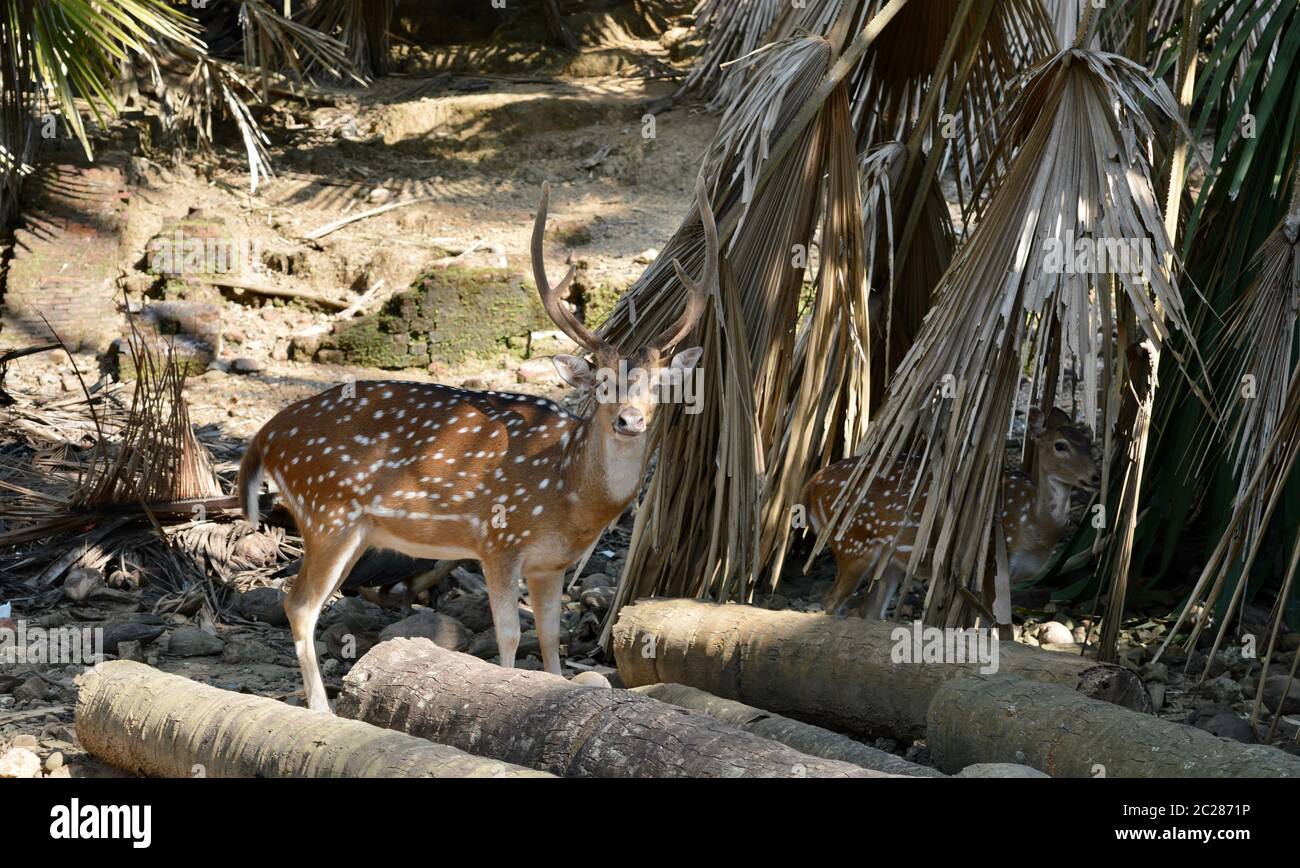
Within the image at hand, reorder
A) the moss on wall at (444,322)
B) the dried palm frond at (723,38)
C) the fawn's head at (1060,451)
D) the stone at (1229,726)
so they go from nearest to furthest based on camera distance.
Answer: the stone at (1229,726)
the fawn's head at (1060,451)
the moss on wall at (444,322)
the dried palm frond at (723,38)

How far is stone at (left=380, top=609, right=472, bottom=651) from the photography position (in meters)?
6.54

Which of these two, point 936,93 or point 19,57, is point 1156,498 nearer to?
point 936,93

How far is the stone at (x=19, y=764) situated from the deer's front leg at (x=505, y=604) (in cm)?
191

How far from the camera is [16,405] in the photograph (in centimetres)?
930

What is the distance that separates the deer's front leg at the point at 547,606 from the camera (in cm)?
616

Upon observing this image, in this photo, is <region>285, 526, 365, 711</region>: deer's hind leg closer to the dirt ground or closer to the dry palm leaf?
the dirt ground

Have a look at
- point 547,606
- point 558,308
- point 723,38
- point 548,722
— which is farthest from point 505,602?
point 723,38

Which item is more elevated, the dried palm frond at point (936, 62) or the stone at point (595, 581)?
the dried palm frond at point (936, 62)

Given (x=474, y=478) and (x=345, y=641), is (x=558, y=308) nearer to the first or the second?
(x=474, y=478)

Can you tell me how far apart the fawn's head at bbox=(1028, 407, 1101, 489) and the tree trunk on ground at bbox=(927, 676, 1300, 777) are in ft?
9.39

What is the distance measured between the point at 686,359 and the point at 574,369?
0.48 meters

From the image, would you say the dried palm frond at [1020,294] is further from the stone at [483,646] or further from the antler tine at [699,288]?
the stone at [483,646]

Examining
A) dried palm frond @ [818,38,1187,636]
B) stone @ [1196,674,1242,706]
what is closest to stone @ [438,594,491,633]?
dried palm frond @ [818,38,1187,636]

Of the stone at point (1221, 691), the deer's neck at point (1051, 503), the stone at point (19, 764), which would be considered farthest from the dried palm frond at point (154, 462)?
the stone at point (1221, 691)
